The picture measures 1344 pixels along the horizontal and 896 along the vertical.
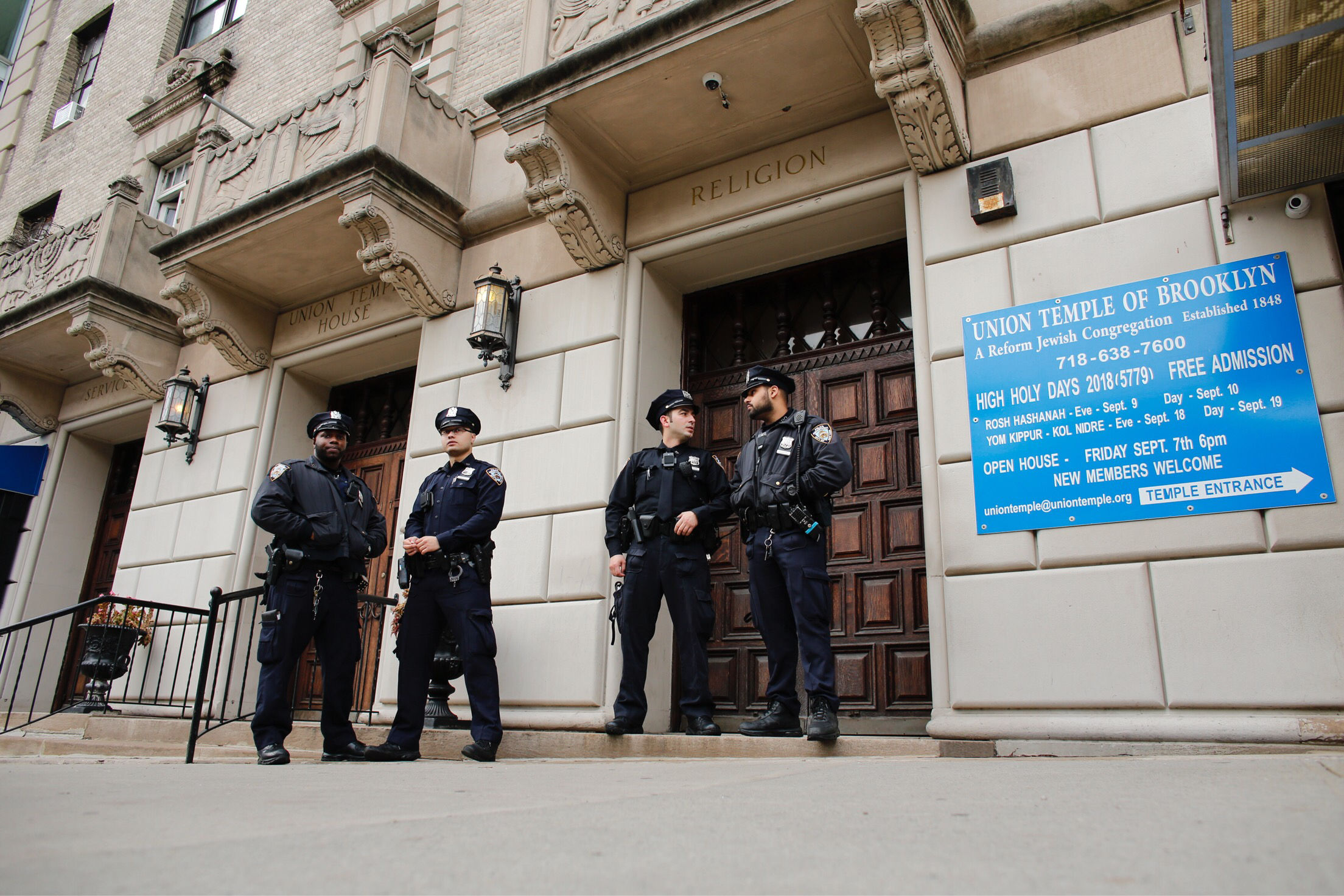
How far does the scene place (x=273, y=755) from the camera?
471cm

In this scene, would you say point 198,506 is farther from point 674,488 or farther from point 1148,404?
point 1148,404

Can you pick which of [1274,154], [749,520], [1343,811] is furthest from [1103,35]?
[1343,811]

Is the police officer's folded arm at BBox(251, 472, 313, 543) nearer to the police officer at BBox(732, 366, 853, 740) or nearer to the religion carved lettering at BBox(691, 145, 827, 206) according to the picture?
the police officer at BBox(732, 366, 853, 740)

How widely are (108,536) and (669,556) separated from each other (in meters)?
9.88

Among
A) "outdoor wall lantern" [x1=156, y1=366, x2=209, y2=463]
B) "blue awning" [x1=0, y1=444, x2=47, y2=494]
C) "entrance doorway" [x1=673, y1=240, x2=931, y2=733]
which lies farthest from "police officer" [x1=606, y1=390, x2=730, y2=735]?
"blue awning" [x1=0, y1=444, x2=47, y2=494]

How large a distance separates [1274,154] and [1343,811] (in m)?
3.95

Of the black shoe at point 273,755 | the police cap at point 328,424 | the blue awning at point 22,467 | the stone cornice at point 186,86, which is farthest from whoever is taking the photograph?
the stone cornice at point 186,86

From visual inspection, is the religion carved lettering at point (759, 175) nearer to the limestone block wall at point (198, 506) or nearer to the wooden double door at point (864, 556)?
the wooden double door at point (864, 556)

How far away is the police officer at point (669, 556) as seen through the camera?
210 inches

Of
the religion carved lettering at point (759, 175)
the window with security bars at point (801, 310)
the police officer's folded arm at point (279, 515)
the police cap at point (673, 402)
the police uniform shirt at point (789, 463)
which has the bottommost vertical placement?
the police officer's folded arm at point (279, 515)

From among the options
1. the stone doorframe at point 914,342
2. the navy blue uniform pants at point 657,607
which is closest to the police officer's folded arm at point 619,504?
the navy blue uniform pants at point 657,607

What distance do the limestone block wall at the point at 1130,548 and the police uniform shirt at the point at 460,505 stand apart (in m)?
2.76

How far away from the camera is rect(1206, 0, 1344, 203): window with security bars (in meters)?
4.12

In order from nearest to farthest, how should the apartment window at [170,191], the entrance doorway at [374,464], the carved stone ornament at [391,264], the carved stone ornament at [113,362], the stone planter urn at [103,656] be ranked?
the carved stone ornament at [391,264] → the entrance doorway at [374,464] → the stone planter urn at [103,656] → the carved stone ornament at [113,362] → the apartment window at [170,191]
